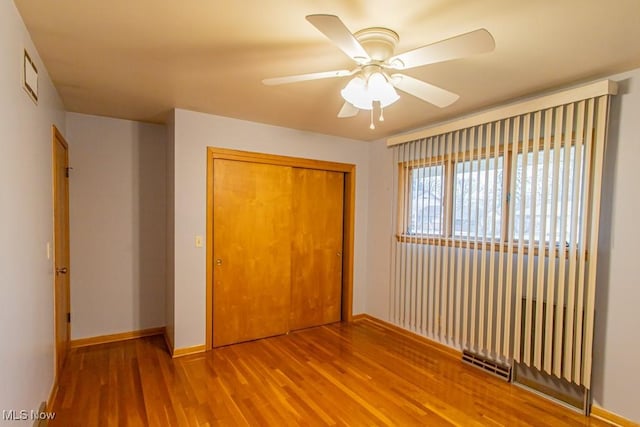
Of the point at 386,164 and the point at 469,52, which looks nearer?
the point at 469,52

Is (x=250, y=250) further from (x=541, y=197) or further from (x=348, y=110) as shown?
(x=541, y=197)

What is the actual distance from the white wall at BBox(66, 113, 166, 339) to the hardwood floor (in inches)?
13.4

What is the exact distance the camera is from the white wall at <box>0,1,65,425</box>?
1.46 metres

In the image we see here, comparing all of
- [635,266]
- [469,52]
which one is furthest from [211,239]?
[635,266]

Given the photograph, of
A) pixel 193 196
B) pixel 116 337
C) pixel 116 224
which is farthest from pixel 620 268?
pixel 116 337

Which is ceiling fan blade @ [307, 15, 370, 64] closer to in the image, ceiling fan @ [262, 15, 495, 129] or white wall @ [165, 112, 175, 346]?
ceiling fan @ [262, 15, 495, 129]

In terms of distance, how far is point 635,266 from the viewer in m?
2.17

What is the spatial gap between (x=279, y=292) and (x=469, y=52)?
10.1 ft

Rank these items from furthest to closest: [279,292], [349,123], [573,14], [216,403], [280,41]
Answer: [279,292], [349,123], [216,403], [280,41], [573,14]

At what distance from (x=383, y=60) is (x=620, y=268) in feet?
6.93

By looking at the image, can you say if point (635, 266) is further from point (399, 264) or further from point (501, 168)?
point (399, 264)

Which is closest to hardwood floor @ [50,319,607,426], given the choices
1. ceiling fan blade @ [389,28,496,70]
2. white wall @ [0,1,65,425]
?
white wall @ [0,1,65,425]

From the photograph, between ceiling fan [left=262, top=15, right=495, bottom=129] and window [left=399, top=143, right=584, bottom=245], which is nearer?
ceiling fan [left=262, top=15, right=495, bottom=129]

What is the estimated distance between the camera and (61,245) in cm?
285
